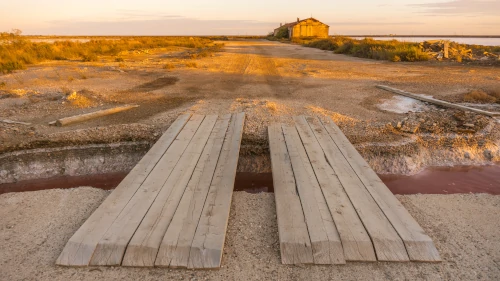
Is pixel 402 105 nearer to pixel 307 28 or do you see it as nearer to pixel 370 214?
pixel 370 214

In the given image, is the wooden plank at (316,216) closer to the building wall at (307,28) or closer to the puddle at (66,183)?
the puddle at (66,183)

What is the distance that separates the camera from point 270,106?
734 cm

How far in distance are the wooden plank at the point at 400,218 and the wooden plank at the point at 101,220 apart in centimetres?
273

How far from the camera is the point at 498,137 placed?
229 inches

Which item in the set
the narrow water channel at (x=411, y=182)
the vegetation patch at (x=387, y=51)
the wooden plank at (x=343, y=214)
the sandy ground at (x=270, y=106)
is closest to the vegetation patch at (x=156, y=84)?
the sandy ground at (x=270, y=106)

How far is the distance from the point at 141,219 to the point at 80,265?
2.01ft

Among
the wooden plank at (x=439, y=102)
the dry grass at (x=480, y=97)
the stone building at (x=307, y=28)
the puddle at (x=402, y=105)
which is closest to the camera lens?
the wooden plank at (x=439, y=102)

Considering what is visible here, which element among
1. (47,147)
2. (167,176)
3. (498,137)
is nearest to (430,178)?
(498,137)

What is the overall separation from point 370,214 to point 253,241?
47.4 inches

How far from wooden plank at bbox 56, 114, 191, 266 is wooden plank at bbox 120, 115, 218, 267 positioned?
8.0 inches

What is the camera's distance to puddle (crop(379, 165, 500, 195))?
4555 mm

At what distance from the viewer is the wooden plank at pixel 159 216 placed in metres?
2.59

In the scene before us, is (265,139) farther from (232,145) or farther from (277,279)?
(277,279)

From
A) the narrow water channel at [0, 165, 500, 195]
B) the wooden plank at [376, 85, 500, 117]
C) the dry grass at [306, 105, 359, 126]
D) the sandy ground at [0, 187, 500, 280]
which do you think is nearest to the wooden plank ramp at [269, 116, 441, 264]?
the sandy ground at [0, 187, 500, 280]
